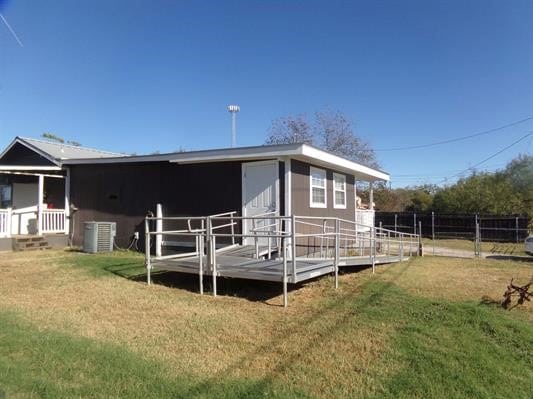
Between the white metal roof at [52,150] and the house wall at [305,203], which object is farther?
the white metal roof at [52,150]

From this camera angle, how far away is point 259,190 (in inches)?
417

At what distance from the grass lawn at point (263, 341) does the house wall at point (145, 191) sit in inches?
145

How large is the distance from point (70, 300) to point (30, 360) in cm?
263

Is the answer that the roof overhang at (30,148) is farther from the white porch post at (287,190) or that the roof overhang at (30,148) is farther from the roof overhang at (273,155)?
the white porch post at (287,190)

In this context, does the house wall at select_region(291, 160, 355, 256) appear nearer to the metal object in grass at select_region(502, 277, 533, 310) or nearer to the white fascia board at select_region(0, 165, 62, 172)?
the metal object in grass at select_region(502, 277, 533, 310)

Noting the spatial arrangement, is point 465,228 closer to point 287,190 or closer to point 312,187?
point 312,187

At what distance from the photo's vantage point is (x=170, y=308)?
642 centimetres

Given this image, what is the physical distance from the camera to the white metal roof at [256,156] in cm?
975

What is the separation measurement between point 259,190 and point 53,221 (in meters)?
7.77

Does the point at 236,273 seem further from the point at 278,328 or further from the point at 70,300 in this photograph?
the point at 70,300

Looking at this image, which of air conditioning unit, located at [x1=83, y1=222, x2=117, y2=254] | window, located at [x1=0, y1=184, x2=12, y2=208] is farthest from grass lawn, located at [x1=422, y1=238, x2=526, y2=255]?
window, located at [x1=0, y1=184, x2=12, y2=208]

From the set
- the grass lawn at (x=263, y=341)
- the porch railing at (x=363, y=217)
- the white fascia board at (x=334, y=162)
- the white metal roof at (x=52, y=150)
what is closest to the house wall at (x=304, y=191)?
the white fascia board at (x=334, y=162)

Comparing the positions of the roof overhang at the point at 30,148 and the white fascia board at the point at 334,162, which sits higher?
the roof overhang at the point at 30,148

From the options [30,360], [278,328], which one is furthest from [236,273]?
[30,360]
